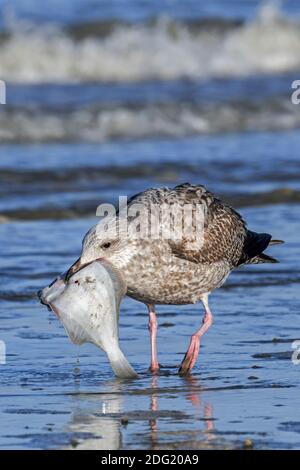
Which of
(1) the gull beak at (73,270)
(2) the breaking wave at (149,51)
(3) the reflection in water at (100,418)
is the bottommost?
(3) the reflection in water at (100,418)

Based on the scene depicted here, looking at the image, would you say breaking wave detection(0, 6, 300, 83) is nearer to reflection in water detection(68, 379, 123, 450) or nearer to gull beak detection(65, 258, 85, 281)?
gull beak detection(65, 258, 85, 281)

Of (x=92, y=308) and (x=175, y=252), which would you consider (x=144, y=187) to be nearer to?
(x=175, y=252)

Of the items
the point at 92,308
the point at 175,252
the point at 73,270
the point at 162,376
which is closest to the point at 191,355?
the point at 162,376

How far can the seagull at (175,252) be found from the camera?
6234mm

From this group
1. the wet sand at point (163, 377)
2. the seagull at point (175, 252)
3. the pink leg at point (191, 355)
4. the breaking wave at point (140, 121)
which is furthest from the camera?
the breaking wave at point (140, 121)

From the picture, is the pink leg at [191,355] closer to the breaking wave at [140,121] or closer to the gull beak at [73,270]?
the gull beak at [73,270]

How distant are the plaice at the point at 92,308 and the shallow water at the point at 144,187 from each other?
0.22m

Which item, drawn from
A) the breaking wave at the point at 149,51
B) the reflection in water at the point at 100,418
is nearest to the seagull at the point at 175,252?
the reflection in water at the point at 100,418

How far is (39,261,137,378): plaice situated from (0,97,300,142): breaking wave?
916 centimetres

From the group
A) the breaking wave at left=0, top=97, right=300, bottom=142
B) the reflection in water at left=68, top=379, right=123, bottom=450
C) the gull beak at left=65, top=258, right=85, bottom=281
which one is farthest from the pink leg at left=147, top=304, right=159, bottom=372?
the breaking wave at left=0, top=97, right=300, bottom=142

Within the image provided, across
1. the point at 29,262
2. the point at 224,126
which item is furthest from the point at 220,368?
the point at 224,126

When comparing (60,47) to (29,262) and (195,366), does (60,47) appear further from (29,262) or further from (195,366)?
(195,366)

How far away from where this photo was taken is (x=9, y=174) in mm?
12672
